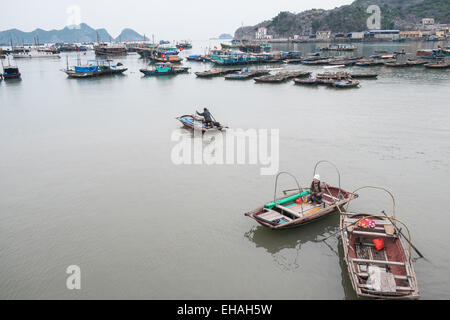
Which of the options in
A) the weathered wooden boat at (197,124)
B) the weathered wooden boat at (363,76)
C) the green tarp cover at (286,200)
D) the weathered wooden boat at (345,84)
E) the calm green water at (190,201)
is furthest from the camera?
the weathered wooden boat at (363,76)

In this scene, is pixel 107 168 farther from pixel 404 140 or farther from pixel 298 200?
pixel 404 140

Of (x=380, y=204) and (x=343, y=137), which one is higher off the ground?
(x=343, y=137)

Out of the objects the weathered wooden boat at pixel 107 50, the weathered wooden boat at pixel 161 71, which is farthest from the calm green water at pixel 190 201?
the weathered wooden boat at pixel 107 50

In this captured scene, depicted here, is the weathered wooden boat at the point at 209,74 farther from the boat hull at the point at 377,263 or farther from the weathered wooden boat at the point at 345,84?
the boat hull at the point at 377,263

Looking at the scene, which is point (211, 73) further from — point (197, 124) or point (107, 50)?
point (107, 50)

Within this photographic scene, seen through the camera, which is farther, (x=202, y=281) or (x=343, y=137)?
(x=343, y=137)

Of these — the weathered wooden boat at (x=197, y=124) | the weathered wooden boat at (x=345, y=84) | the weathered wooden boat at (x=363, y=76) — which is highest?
the weathered wooden boat at (x=363, y=76)
